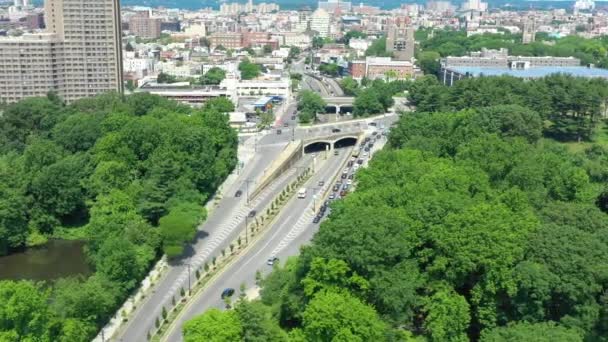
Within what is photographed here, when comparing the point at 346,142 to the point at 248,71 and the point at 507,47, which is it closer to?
the point at 248,71

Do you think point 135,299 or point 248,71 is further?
point 248,71

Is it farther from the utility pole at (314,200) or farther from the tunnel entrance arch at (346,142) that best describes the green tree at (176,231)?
the tunnel entrance arch at (346,142)

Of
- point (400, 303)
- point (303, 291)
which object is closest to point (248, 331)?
point (303, 291)

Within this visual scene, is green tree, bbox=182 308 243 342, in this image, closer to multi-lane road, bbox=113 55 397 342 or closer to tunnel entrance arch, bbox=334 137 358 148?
multi-lane road, bbox=113 55 397 342

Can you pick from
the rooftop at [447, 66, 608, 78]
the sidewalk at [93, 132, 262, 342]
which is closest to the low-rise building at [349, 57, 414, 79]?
the rooftop at [447, 66, 608, 78]

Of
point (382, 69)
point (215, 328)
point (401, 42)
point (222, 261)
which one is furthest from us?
point (401, 42)

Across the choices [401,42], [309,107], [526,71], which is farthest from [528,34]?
[309,107]
